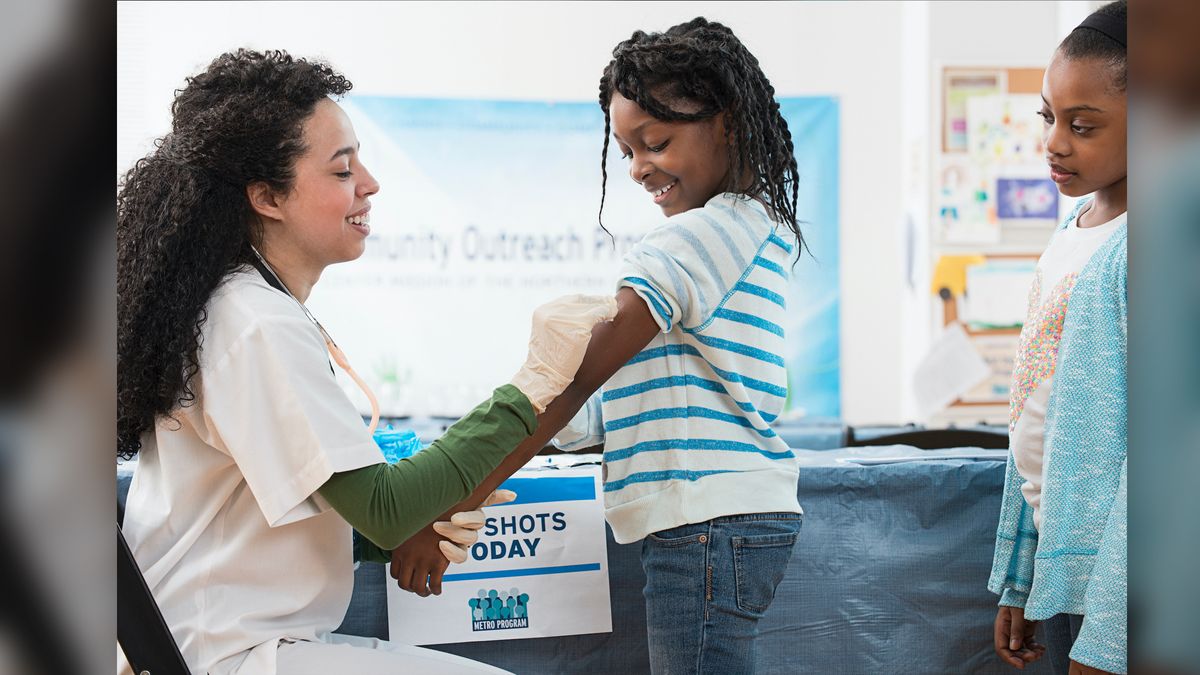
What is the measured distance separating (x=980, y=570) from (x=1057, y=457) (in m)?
0.49

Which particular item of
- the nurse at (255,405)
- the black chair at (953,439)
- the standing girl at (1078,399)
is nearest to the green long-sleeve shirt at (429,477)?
the nurse at (255,405)

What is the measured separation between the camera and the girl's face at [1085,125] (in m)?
1.27

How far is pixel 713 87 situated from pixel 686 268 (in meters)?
0.24

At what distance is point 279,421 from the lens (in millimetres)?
1070

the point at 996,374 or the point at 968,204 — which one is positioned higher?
the point at 968,204

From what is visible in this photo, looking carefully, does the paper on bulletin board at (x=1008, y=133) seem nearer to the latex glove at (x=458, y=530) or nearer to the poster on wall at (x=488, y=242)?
the poster on wall at (x=488, y=242)

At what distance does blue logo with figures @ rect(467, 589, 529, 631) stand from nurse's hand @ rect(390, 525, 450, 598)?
21 cm

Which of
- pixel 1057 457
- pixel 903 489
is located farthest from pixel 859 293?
pixel 1057 457

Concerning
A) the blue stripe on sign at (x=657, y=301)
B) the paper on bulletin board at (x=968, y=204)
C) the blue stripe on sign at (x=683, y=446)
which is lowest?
the blue stripe on sign at (x=683, y=446)

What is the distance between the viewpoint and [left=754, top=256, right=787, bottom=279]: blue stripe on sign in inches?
52.7

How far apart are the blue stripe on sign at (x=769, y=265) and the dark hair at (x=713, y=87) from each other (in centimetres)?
7

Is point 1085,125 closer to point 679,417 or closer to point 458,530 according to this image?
point 679,417

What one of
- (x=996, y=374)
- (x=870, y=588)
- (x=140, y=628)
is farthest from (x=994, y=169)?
(x=140, y=628)

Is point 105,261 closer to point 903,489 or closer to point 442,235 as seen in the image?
point 903,489
